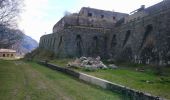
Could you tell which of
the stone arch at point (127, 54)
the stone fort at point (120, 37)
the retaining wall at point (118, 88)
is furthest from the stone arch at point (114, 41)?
the retaining wall at point (118, 88)

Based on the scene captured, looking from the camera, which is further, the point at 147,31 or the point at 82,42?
the point at 82,42

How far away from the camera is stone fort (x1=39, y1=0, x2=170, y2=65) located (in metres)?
29.4

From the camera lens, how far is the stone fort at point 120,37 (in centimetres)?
2938

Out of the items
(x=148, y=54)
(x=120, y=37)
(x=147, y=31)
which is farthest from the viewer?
(x=120, y=37)

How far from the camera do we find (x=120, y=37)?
3997 centimetres

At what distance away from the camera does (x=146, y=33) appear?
32.9 meters

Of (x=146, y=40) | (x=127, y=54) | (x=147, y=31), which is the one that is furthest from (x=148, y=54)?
(x=127, y=54)

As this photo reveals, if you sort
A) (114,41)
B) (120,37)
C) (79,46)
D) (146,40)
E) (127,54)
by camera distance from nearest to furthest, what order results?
1. (146,40)
2. (127,54)
3. (120,37)
4. (114,41)
5. (79,46)

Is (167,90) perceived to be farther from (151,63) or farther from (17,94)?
(151,63)

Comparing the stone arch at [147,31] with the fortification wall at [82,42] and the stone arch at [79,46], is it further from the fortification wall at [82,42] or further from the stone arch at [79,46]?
the stone arch at [79,46]

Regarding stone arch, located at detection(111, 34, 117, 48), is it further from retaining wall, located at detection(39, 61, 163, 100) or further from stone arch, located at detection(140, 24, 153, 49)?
retaining wall, located at detection(39, 61, 163, 100)

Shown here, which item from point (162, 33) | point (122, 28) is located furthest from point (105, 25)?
point (162, 33)

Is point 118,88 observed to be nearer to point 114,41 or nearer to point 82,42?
point 114,41

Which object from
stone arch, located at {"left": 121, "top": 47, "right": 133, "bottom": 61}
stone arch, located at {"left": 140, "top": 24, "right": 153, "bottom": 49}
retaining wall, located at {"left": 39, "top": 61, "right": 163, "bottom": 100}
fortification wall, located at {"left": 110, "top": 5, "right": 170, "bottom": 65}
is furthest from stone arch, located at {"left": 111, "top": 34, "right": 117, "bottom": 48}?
retaining wall, located at {"left": 39, "top": 61, "right": 163, "bottom": 100}
